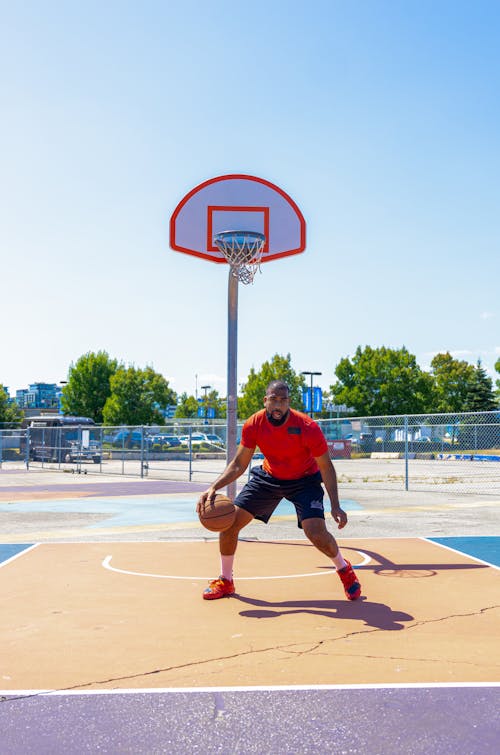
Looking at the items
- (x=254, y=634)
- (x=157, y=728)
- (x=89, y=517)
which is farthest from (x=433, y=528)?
(x=157, y=728)

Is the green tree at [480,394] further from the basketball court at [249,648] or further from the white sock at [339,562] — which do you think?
the white sock at [339,562]

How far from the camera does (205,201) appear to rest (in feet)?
40.3

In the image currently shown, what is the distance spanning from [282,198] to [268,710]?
9.29m

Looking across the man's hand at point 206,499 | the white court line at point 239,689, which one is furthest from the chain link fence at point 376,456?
the white court line at point 239,689

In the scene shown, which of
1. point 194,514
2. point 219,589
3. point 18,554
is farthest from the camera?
point 194,514

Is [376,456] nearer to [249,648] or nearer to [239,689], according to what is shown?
[249,648]

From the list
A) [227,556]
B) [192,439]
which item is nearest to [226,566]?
[227,556]

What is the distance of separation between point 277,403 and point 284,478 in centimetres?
82

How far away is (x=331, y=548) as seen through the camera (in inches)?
269

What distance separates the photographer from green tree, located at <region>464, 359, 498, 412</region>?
74938 mm

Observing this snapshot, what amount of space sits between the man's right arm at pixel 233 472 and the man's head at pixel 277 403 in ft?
1.29

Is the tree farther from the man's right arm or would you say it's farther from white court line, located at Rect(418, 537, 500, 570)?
the man's right arm

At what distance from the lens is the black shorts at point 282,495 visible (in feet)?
23.0

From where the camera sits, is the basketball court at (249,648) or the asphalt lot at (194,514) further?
the asphalt lot at (194,514)
